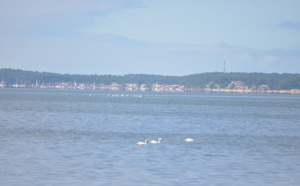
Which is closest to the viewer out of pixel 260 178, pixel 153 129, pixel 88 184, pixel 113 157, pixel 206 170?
pixel 88 184

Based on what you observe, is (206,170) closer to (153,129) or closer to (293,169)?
(293,169)

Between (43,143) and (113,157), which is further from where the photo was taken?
(43,143)

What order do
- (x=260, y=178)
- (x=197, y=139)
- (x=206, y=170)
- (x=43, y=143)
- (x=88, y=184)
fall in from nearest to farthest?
(x=88, y=184), (x=260, y=178), (x=206, y=170), (x=43, y=143), (x=197, y=139)

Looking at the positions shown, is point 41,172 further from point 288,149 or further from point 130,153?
point 288,149

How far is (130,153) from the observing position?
2395 cm

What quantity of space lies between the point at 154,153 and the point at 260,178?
6.74 metres

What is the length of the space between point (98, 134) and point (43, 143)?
21.0 feet

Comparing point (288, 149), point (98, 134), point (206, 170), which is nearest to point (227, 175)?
point (206, 170)

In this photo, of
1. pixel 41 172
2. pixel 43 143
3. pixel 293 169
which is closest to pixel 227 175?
pixel 293 169

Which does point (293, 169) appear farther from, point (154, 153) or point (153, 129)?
point (153, 129)

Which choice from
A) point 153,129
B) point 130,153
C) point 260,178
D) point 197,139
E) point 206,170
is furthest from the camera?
point 153,129

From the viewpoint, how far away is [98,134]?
33031mm

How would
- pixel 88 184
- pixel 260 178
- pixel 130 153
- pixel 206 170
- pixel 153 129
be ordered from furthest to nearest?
pixel 153 129
pixel 130 153
pixel 206 170
pixel 260 178
pixel 88 184

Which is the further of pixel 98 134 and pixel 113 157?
pixel 98 134
